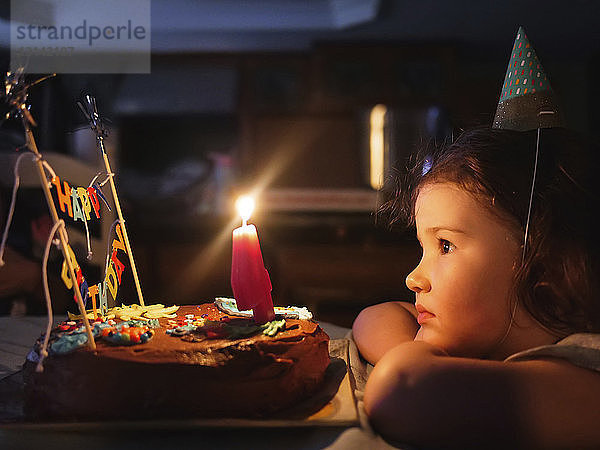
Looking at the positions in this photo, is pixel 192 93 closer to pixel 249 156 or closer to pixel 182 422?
pixel 249 156

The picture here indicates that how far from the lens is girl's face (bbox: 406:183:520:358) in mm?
858

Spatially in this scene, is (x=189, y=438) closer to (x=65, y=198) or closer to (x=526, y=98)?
(x=65, y=198)

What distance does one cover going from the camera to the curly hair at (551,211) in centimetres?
83

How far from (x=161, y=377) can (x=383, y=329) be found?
49cm

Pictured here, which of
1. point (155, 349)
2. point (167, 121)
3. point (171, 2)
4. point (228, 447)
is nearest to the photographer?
point (228, 447)

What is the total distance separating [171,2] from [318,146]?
1.45m

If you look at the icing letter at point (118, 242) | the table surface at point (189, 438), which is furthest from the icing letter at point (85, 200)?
the table surface at point (189, 438)

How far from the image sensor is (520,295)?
0.85m

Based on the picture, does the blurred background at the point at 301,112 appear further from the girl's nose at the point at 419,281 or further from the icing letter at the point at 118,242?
the girl's nose at the point at 419,281

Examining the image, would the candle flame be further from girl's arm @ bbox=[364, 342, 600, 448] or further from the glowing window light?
the glowing window light

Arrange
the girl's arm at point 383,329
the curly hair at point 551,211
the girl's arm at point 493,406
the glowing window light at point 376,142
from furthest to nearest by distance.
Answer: the glowing window light at point 376,142 < the girl's arm at point 383,329 < the curly hair at point 551,211 < the girl's arm at point 493,406

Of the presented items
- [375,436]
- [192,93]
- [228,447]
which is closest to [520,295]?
[375,436]

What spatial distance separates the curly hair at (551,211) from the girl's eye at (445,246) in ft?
0.29

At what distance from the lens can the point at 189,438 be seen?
0.71 meters
